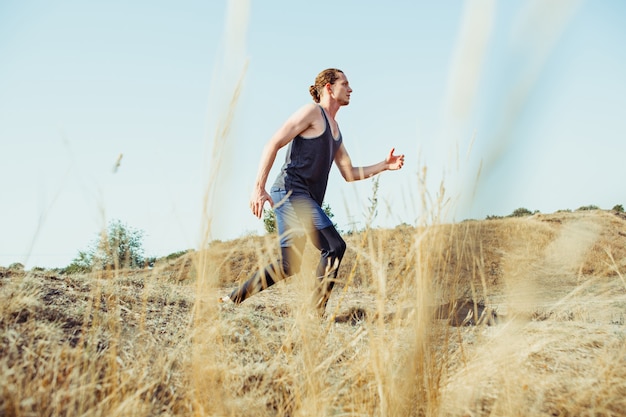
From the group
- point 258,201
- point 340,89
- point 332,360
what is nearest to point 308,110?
point 340,89

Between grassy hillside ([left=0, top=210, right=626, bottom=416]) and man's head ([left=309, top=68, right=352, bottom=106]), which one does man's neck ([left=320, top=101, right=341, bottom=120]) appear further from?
grassy hillside ([left=0, top=210, right=626, bottom=416])

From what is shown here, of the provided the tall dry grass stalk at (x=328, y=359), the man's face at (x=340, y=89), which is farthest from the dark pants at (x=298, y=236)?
the man's face at (x=340, y=89)

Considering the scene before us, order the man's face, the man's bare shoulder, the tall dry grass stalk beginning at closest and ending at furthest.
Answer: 1. the tall dry grass stalk
2. the man's bare shoulder
3. the man's face

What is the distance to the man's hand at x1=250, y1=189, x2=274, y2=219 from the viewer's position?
3146 mm

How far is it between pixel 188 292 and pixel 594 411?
300 cm

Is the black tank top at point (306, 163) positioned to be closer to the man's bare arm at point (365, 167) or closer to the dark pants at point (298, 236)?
the dark pants at point (298, 236)

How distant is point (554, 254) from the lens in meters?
2.36

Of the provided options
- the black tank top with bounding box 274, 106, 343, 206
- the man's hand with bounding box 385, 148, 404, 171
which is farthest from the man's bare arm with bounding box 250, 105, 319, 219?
the man's hand with bounding box 385, 148, 404, 171

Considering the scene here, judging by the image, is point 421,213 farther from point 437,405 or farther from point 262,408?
point 262,408

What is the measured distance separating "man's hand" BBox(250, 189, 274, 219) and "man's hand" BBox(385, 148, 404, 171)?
0.98m

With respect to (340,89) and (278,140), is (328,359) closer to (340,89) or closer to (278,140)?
(278,140)

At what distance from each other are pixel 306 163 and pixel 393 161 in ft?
2.37

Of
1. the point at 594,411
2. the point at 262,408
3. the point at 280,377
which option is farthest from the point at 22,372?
the point at 594,411

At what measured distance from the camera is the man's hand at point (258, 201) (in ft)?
10.3
